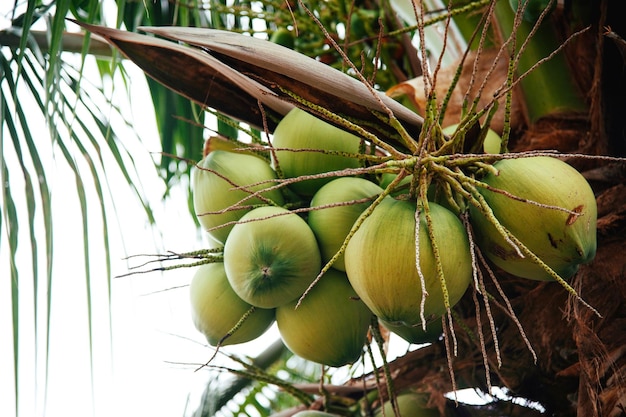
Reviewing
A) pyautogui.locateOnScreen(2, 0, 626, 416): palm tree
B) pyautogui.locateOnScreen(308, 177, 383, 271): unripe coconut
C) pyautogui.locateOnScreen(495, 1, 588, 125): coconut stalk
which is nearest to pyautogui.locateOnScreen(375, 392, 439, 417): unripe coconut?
pyautogui.locateOnScreen(2, 0, 626, 416): palm tree

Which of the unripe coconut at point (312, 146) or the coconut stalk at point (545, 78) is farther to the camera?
the coconut stalk at point (545, 78)

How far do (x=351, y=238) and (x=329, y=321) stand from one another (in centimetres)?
21

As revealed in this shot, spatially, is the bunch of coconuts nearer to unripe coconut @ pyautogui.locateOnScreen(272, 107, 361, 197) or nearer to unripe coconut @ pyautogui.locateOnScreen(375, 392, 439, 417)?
unripe coconut @ pyautogui.locateOnScreen(272, 107, 361, 197)

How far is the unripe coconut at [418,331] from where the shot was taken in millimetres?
1339

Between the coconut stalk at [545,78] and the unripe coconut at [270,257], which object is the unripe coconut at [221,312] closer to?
the unripe coconut at [270,257]

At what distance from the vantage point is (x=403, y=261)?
1.09m

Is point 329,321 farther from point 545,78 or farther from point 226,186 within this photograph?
point 545,78

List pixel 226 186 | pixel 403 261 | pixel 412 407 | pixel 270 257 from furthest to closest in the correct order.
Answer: pixel 412 407
pixel 226 186
pixel 270 257
pixel 403 261

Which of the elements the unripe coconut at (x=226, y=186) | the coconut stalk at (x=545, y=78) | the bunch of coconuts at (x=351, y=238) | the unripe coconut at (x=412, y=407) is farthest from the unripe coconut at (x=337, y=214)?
the coconut stalk at (x=545, y=78)

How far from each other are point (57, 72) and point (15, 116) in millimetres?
278

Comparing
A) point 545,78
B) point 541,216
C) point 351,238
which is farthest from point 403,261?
point 545,78

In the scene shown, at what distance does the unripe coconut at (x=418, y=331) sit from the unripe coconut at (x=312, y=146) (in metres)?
0.30

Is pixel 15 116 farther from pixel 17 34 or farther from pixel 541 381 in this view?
pixel 541 381

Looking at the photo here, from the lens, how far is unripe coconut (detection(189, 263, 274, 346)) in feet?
4.56
